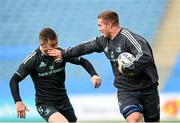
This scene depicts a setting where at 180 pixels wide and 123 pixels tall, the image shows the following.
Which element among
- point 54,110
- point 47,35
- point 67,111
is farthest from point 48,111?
point 47,35

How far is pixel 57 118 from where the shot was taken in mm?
7582

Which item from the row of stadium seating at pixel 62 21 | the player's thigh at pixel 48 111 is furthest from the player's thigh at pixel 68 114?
the row of stadium seating at pixel 62 21

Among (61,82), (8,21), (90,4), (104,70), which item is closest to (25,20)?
(8,21)

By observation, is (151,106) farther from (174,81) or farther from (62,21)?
(62,21)

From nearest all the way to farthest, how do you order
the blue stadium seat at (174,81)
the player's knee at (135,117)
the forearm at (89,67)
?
the player's knee at (135,117) < the forearm at (89,67) < the blue stadium seat at (174,81)

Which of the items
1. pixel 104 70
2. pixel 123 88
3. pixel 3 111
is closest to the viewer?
pixel 123 88

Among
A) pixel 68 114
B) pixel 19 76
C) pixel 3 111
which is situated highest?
pixel 19 76

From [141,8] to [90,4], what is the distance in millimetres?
1498

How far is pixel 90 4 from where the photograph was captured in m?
17.3

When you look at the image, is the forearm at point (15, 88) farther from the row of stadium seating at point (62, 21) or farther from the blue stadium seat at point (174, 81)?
the row of stadium seating at point (62, 21)

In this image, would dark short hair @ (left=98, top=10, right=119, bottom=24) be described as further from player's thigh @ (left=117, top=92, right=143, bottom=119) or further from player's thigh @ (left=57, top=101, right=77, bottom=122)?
player's thigh @ (left=57, top=101, right=77, bottom=122)

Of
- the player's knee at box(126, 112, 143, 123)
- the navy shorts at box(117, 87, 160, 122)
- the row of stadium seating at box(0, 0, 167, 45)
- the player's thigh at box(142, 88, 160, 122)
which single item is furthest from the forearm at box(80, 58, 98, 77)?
the row of stadium seating at box(0, 0, 167, 45)

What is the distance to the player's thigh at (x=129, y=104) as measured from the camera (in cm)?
715

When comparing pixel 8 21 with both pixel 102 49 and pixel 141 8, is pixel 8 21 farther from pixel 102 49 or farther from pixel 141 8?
pixel 102 49
